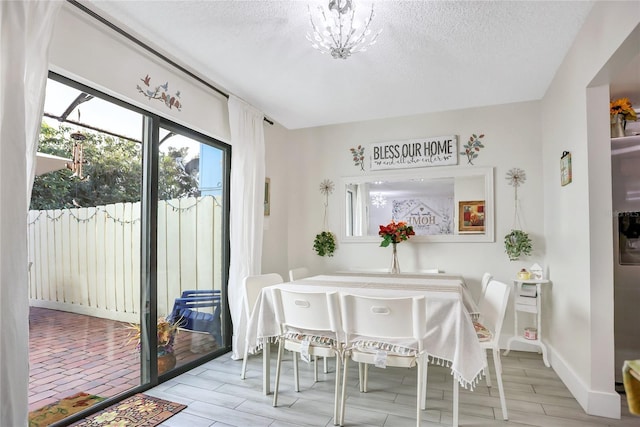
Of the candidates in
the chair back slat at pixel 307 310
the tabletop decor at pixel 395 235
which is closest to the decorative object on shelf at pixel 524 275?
the tabletop decor at pixel 395 235

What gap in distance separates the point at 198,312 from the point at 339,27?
8.64 feet

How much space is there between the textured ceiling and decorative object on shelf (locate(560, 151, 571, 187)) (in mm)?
771

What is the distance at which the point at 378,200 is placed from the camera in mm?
4125

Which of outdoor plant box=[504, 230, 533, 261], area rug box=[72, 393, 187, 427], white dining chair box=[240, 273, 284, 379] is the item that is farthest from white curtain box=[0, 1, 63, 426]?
outdoor plant box=[504, 230, 533, 261]

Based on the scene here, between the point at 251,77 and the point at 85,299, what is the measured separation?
2136 millimetres

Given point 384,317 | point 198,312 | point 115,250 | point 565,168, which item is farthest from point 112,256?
point 565,168

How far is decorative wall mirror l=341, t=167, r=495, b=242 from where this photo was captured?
12.4 feet

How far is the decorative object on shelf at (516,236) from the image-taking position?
3.45 metres

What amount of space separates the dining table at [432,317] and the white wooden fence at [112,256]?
36.1 inches

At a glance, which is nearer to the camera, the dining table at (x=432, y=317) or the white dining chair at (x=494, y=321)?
the dining table at (x=432, y=317)

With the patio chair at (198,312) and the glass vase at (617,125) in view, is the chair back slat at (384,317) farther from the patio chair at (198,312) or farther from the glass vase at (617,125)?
the glass vase at (617,125)

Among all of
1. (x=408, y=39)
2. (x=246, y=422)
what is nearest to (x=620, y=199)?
(x=408, y=39)

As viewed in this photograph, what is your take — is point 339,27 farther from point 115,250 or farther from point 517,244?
point 517,244

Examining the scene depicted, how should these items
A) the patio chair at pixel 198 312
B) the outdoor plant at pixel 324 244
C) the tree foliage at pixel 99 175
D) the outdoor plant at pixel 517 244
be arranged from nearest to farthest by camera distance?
the tree foliage at pixel 99 175 < the patio chair at pixel 198 312 < the outdoor plant at pixel 517 244 < the outdoor plant at pixel 324 244
